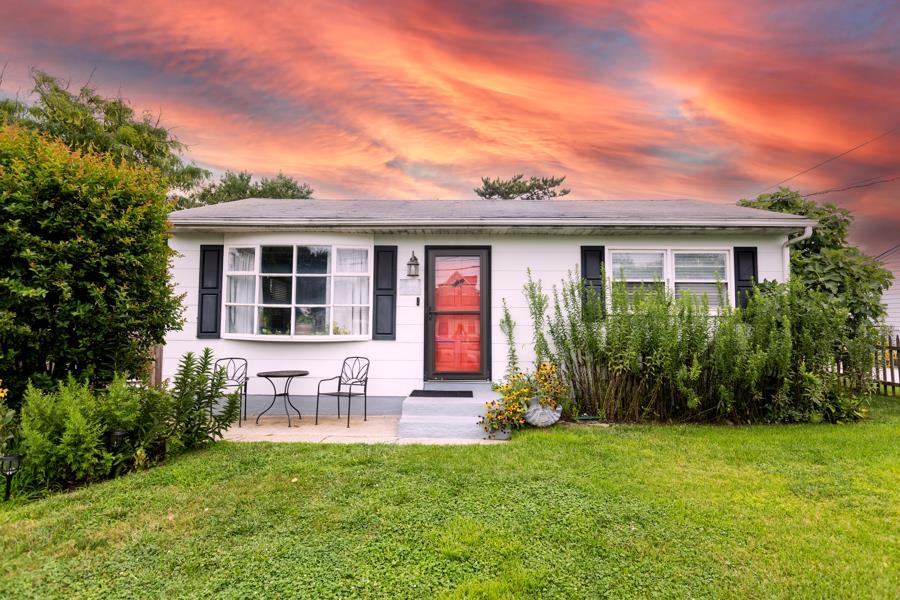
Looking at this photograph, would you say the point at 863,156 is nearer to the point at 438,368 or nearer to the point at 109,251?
the point at 438,368

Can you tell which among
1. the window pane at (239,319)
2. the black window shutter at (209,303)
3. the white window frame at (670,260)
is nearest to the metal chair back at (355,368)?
the window pane at (239,319)

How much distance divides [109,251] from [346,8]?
518 centimetres

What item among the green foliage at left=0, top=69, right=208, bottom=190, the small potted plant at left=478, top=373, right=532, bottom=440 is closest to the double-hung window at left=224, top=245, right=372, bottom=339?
the small potted plant at left=478, top=373, right=532, bottom=440

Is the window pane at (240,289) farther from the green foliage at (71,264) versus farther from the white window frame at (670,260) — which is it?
the white window frame at (670,260)

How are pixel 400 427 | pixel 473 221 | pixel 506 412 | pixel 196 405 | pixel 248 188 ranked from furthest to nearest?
pixel 248 188 < pixel 473 221 < pixel 400 427 < pixel 506 412 < pixel 196 405

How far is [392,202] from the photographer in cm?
829

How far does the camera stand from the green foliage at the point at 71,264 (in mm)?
3650

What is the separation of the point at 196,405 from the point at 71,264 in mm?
1664

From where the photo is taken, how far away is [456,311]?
6.23 m

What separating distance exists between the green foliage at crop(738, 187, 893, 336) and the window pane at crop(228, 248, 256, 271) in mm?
9123

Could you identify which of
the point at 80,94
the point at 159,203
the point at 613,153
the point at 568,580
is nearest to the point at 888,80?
the point at 613,153

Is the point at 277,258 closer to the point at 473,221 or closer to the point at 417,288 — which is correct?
the point at 417,288

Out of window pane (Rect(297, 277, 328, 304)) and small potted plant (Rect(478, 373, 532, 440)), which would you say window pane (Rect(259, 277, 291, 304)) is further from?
small potted plant (Rect(478, 373, 532, 440))

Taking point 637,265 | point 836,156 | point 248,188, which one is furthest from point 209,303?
point 248,188
